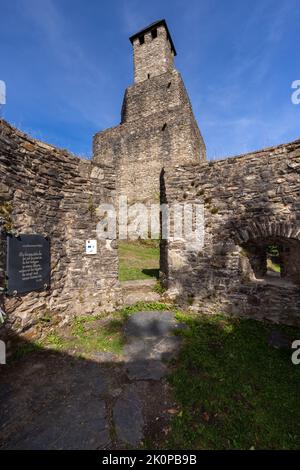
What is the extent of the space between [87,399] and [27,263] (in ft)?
9.06

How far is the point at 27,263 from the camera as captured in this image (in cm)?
463

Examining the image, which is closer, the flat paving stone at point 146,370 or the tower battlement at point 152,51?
the flat paving stone at point 146,370

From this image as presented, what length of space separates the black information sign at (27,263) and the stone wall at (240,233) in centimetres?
346

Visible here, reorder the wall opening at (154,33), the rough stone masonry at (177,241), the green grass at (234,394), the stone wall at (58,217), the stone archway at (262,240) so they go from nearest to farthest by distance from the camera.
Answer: the green grass at (234,394), the stone wall at (58,217), the rough stone masonry at (177,241), the stone archway at (262,240), the wall opening at (154,33)

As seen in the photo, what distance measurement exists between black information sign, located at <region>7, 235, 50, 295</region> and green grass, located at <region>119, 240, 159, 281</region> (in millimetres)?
3679

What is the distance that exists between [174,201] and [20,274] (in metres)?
4.49

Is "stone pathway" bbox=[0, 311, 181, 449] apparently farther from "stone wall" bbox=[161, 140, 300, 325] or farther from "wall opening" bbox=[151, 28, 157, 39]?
"wall opening" bbox=[151, 28, 157, 39]

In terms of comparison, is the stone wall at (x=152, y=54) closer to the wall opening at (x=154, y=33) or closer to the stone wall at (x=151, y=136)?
the wall opening at (x=154, y=33)

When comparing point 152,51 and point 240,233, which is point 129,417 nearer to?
point 240,233

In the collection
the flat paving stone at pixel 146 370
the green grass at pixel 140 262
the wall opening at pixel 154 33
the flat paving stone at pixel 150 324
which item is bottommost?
the flat paving stone at pixel 146 370

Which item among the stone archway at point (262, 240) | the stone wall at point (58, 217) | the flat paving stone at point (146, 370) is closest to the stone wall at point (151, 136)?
the stone wall at point (58, 217)

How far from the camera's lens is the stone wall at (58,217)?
4.45 m
